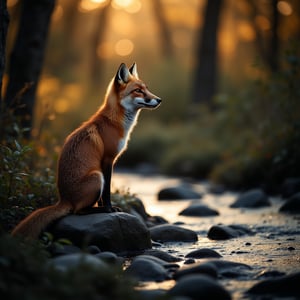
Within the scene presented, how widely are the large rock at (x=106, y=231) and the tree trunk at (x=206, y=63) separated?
1689 cm

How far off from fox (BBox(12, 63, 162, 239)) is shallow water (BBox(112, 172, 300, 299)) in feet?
3.88

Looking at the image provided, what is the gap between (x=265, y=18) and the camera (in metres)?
29.3

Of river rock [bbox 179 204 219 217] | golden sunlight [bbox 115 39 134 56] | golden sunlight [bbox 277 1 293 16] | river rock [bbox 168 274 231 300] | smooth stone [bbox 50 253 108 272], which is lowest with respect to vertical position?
river rock [bbox 179 204 219 217]

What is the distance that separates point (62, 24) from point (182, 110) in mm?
14066

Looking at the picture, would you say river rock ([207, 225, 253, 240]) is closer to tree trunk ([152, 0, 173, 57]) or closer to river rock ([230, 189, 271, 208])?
river rock ([230, 189, 271, 208])

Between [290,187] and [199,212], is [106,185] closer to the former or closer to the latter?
[199,212]

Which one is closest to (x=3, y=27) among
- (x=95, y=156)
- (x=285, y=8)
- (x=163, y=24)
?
(x=95, y=156)

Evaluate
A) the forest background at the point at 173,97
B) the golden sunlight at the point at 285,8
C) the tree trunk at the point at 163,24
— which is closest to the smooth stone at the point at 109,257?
the forest background at the point at 173,97

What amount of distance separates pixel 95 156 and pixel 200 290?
2469 millimetres

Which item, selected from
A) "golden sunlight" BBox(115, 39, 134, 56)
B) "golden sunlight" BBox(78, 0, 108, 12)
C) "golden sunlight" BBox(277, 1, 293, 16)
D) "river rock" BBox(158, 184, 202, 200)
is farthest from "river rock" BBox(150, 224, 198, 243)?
"golden sunlight" BBox(115, 39, 134, 56)

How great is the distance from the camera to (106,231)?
20.2 ft

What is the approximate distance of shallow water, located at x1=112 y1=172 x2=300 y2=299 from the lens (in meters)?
5.54

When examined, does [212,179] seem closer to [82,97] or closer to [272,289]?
[272,289]

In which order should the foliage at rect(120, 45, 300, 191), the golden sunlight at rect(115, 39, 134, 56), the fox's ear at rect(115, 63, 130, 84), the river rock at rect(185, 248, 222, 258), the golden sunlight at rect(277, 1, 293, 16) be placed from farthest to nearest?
the golden sunlight at rect(115, 39, 134, 56) → the golden sunlight at rect(277, 1, 293, 16) → the foliage at rect(120, 45, 300, 191) → the fox's ear at rect(115, 63, 130, 84) → the river rock at rect(185, 248, 222, 258)
